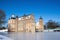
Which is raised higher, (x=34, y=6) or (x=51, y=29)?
(x=34, y=6)

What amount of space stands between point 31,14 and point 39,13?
1.10 feet

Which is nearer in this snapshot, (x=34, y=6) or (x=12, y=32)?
(x=34, y=6)

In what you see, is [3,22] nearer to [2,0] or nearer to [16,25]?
[16,25]

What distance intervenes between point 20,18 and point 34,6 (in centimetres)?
76

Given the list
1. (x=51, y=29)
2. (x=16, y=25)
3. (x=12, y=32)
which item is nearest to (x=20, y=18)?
(x=16, y=25)

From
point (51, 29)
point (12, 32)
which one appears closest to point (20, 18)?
point (12, 32)

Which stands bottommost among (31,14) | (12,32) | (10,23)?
(12,32)

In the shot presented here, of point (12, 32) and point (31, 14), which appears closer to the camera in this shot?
point (31, 14)

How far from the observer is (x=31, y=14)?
528 centimetres

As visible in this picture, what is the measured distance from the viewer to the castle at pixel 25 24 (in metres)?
5.45

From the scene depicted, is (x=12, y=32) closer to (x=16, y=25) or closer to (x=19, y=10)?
(x=16, y=25)

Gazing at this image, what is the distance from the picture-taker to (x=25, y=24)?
550 cm

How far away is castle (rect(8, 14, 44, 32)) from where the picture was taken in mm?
5445

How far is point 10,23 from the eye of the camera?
5520 mm
